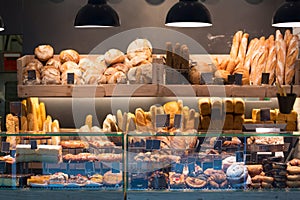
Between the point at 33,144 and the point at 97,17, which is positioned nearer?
the point at 33,144

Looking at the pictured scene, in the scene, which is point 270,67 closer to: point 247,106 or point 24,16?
point 247,106

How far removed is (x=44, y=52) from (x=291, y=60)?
2.01m

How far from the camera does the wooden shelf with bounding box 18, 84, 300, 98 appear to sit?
4250 millimetres

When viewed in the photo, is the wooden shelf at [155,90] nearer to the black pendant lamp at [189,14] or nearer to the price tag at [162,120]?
the black pendant lamp at [189,14]

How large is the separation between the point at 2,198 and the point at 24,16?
2462 mm

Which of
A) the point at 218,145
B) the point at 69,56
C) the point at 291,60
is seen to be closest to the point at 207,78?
the point at 291,60

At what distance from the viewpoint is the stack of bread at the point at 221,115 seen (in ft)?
14.2

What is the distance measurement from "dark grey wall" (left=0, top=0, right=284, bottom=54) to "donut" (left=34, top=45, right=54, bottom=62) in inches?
15.0

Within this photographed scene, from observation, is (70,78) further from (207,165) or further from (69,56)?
(207,165)

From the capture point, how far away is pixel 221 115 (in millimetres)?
4332

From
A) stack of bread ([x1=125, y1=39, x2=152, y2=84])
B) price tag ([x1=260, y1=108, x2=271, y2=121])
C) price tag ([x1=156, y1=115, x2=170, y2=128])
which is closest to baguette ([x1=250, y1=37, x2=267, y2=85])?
price tag ([x1=260, y1=108, x2=271, y2=121])

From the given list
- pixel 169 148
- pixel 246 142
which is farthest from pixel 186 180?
pixel 246 142

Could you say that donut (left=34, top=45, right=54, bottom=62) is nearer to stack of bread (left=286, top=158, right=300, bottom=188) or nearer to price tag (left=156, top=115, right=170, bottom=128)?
price tag (left=156, top=115, right=170, bottom=128)

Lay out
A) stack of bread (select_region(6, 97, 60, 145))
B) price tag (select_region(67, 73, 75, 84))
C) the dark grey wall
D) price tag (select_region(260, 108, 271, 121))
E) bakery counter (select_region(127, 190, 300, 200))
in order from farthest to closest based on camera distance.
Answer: the dark grey wall, stack of bread (select_region(6, 97, 60, 145)), price tag (select_region(67, 73, 75, 84)), price tag (select_region(260, 108, 271, 121)), bakery counter (select_region(127, 190, 300, 200))
